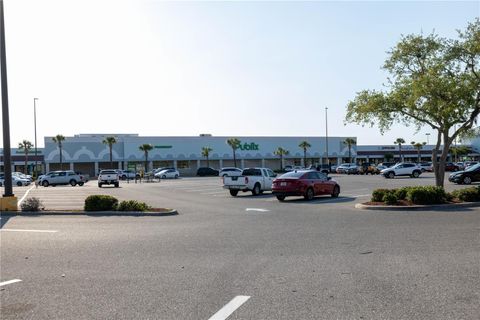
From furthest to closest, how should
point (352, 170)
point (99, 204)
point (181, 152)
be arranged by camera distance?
point (181, 152), point (352, 170), point (99, 204)

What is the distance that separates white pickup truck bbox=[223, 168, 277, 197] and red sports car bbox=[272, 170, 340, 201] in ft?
15.2

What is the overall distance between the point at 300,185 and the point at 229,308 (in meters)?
18.9

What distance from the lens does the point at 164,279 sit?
26.9ft

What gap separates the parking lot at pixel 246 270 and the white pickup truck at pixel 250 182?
46.9 ft

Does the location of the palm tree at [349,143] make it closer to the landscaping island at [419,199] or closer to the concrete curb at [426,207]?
the landscaping island at [419,199]

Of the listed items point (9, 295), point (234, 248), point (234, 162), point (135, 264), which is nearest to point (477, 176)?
point (234, 248)

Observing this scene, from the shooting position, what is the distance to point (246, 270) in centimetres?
882

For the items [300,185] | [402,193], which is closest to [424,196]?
[402,193]

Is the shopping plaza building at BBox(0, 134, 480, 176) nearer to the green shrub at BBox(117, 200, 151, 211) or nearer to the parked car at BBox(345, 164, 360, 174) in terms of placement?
the parked car at BBox(345, 164, 360, 174)

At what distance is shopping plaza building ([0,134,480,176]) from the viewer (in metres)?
88.3

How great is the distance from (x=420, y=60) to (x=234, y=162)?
73951 mm

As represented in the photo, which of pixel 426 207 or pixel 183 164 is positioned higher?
pixel 183 164

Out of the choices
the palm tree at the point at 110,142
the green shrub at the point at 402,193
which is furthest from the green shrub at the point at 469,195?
the palm tree at the point at 110,142

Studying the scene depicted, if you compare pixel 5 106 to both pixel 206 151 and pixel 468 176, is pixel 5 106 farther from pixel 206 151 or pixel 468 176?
pixel 206 151
